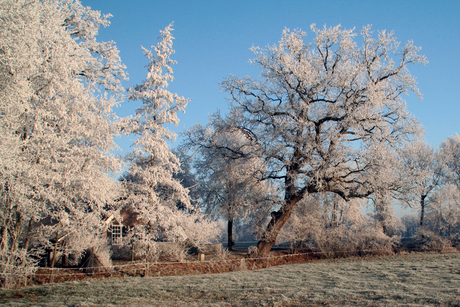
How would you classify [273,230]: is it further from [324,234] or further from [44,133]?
[44,133]

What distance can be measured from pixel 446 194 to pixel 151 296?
2984 cm

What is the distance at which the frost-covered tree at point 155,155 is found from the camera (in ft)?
50.5

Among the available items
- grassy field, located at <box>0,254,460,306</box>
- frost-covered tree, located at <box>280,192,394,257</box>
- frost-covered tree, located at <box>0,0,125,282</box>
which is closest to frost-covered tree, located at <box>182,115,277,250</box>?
frost-covered tree, located at <box>280,192,394,257</box>

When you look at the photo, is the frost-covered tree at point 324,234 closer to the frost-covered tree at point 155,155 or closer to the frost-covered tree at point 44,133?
the frost-covered tree at point 155,155

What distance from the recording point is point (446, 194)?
28578 mm

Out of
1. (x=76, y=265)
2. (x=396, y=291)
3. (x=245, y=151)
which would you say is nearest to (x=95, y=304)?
(x=396, y=291)

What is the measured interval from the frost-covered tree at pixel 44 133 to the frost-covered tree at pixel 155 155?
90.3 inches

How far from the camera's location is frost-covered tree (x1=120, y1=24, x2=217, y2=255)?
50.5 feet

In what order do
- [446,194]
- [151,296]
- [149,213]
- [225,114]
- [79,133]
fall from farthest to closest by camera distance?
[446,194]
[225,114]
[149,213]
[79,133]
[151,296]

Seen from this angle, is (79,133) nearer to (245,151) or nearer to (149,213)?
(149,213)

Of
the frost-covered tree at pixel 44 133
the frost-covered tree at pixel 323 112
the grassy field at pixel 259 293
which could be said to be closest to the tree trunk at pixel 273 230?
the frost-covered tree at pixel 323 112

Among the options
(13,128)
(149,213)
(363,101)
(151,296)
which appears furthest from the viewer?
(363,101)

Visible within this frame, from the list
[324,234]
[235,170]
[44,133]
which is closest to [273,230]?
[235,170]

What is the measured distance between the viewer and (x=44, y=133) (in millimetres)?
11023
